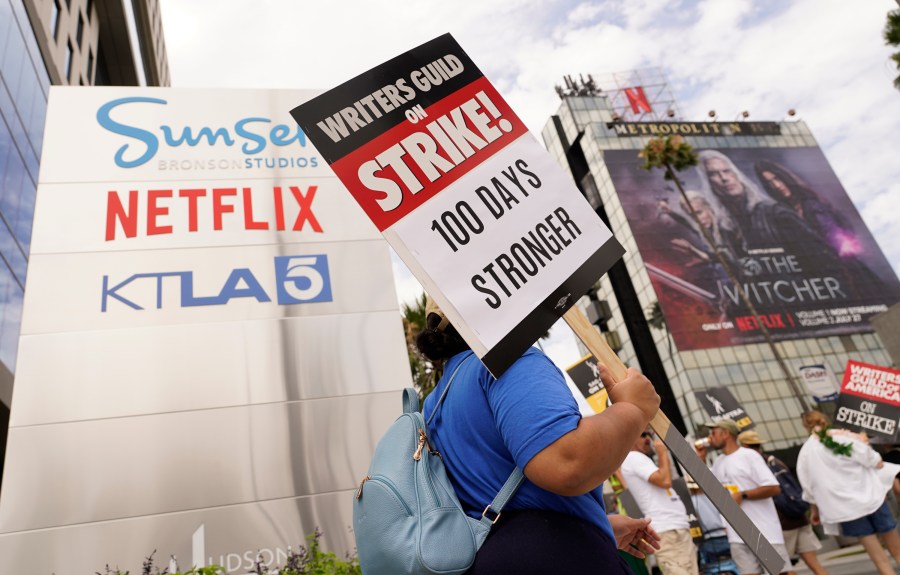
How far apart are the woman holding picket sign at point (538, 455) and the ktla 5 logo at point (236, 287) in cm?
528

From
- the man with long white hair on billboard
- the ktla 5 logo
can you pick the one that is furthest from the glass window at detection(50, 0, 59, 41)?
the man with long white hair on billboard

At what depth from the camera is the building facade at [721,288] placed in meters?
48.0

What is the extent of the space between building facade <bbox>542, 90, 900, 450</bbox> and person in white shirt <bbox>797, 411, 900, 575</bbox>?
1651 inches

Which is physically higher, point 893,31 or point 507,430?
point 893,31

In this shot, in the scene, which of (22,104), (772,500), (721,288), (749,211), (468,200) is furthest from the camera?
(749,211)

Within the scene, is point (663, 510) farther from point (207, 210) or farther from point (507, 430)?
point (207, 210)

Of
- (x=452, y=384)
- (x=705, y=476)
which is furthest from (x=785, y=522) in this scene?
(x=452, y=384)

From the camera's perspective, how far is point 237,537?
5691 mm

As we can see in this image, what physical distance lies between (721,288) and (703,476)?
5241 cm

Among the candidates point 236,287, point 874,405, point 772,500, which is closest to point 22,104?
point 236,287

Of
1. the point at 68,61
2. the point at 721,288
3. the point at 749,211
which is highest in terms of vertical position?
the point at 749,211

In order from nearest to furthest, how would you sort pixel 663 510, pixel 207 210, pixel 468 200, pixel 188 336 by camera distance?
pixel 468 200 → pixel 663 510 → pixel 188 336 → pixel 207 210

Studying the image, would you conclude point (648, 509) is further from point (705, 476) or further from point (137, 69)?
point (137, 69)

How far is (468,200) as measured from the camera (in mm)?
1972
